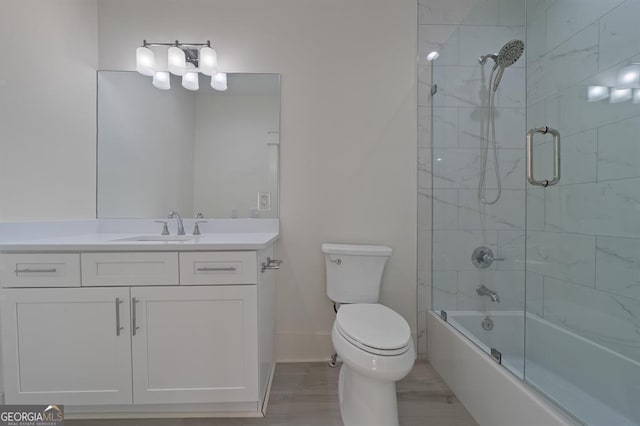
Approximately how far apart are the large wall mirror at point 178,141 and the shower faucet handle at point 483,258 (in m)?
1.39

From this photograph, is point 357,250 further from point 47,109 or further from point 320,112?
point 47,109

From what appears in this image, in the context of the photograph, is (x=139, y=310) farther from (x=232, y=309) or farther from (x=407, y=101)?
(x=407, y=101)

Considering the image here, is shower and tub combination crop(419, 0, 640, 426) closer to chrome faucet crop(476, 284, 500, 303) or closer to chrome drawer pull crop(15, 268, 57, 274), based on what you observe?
chrome faucet crop(476, 284, 500, 303)

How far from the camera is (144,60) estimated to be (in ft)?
5.74

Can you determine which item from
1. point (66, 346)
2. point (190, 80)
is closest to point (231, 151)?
Answer: point (190, 80)

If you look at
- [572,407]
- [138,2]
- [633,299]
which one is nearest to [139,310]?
[572,407]

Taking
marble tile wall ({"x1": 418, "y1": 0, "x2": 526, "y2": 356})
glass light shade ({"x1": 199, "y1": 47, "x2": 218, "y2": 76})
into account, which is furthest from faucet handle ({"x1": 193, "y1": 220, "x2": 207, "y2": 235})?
marble tile wall ({"x1": 418, "y1": 0, "x2": 526, "y2": 356})

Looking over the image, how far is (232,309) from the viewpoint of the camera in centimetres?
128

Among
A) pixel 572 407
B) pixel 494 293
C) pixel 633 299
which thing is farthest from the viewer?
pixel 494 293

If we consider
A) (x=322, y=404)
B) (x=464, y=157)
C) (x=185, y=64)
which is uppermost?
(x=185, y=64)

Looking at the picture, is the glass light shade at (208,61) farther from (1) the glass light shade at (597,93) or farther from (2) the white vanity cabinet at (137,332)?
(1) the glass light shade at (597,93)

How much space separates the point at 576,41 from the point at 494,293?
1.37 meters

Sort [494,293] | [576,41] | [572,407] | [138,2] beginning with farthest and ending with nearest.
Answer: [138,2], [494,293], [576,41], [572,407]

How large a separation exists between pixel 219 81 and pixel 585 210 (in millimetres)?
2154
